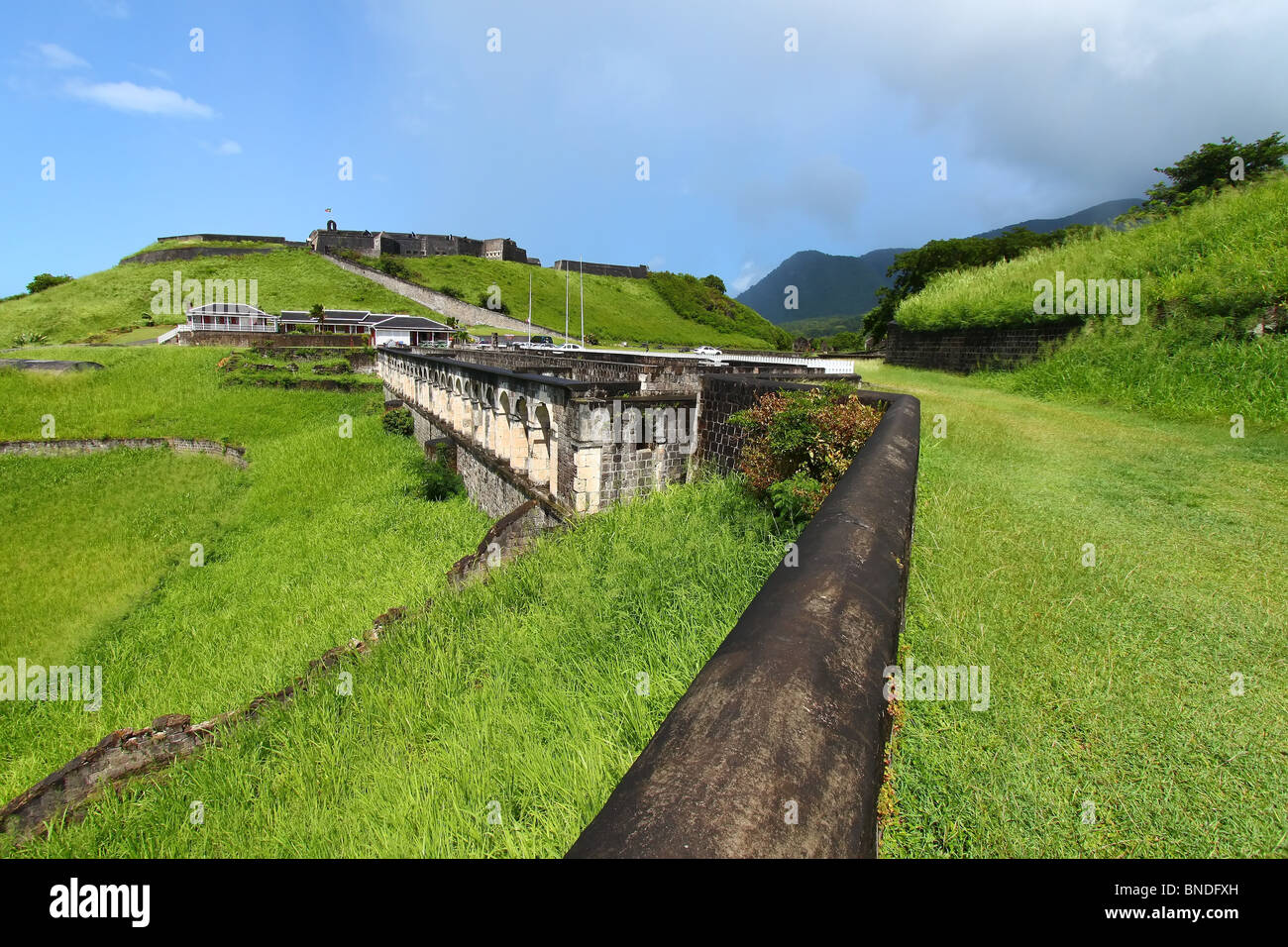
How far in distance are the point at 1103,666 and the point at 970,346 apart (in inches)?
661

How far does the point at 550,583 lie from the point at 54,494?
1881cm

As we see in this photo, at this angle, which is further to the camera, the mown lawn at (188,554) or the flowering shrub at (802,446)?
the mown lawn at (188,554)

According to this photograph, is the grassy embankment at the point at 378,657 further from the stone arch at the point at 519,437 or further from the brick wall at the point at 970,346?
the brick wall at the point at 970,346

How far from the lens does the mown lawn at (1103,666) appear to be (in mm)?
1937

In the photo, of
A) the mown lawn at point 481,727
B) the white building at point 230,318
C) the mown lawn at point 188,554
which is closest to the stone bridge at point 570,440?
the mown lawn at point 188,554

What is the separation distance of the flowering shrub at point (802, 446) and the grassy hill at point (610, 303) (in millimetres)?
56257

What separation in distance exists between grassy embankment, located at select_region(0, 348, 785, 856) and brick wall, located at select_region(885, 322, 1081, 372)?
38.4 ft

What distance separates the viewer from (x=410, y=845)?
2.59 metres

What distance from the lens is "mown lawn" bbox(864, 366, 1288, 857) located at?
1.94 m

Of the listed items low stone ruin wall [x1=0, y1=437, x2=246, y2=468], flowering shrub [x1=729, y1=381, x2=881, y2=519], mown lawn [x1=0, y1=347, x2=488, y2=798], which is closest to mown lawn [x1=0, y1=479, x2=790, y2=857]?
flowering shrub [x1=729, y1=381, x2=881, y2=519]

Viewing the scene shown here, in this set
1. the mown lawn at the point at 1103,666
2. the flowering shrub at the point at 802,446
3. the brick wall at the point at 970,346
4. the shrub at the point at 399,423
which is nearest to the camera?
the mown lawn at the point at 1103,666

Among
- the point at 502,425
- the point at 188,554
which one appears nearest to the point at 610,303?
the point at 188,554
